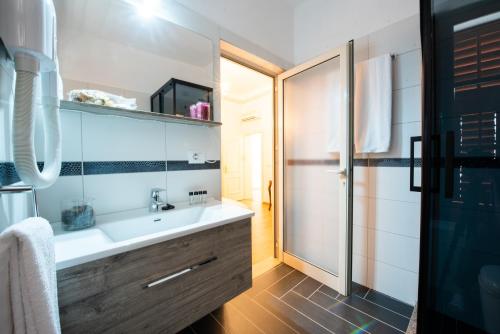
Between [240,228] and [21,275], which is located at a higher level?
[21,275]

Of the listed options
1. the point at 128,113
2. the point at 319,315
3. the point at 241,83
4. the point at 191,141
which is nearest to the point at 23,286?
the point at 128,113

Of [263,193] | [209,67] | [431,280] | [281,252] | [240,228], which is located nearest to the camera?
[431,280]

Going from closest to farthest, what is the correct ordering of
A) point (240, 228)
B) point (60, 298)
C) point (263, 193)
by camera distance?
point (60, 298)
point (240, 228)
point (263, 193)

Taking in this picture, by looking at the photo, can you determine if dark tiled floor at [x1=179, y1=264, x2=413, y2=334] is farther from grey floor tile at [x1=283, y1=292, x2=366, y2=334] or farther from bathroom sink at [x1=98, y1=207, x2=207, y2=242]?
bathroom sink at [x1=98, y1=207, x2=207, y2=242]

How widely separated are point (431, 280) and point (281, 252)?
142 centimetres

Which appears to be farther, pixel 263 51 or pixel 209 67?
pixel 263 51

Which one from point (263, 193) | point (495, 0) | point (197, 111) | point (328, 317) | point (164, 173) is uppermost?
point (495, 0)

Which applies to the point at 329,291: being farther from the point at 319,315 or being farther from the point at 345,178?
the point at 345,178

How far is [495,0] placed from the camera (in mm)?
706

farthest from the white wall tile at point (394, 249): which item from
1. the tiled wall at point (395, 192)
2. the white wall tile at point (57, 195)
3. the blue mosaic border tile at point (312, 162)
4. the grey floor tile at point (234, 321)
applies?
the white wall tile at point (57, 195)

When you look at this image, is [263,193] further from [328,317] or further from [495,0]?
[495,0]

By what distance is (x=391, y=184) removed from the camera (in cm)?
150

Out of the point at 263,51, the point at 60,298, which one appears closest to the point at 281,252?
the point at 60,298

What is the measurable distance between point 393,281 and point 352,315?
1.43 ft
